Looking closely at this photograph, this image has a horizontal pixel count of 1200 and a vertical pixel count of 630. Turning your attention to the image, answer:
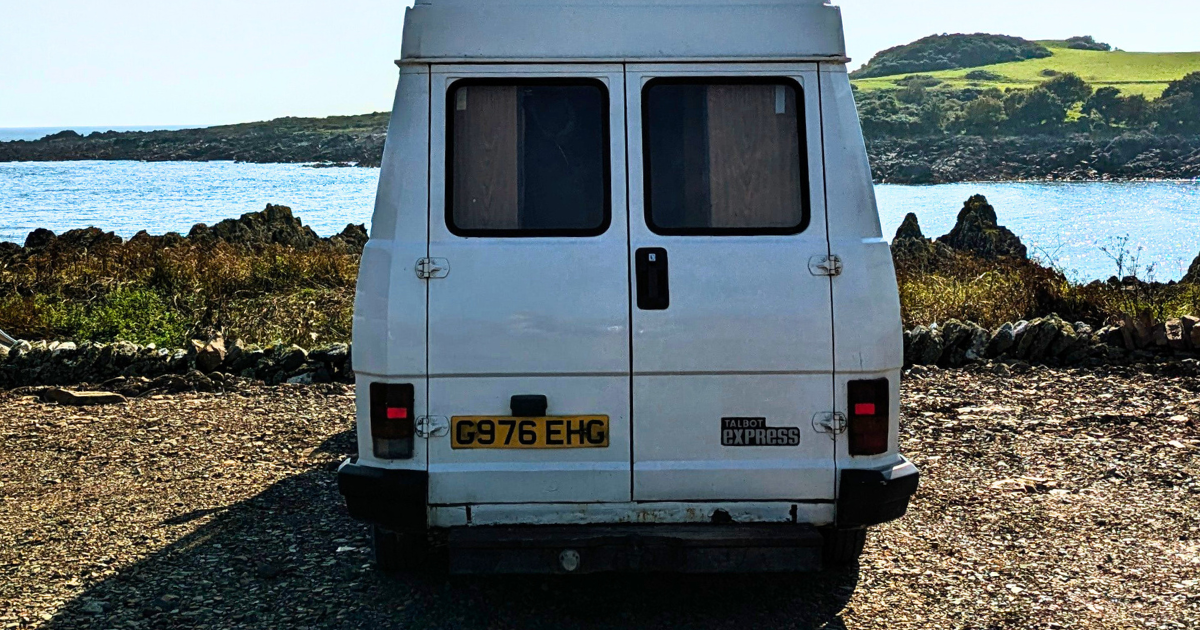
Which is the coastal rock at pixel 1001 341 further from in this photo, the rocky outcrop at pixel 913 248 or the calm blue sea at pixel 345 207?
the rocky outcrop at pixel 913 248

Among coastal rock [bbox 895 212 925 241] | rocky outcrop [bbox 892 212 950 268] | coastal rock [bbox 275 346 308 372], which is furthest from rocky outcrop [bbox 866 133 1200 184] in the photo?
coastal rock [bbox 275 346 308 372]

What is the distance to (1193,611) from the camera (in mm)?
4852

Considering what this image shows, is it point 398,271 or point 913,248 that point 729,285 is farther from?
point 913,248

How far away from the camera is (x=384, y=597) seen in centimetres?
502

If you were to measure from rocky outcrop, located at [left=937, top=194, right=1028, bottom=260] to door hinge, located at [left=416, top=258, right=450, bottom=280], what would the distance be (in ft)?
53.8

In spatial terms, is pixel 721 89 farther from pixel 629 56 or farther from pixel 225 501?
pixel 225 501

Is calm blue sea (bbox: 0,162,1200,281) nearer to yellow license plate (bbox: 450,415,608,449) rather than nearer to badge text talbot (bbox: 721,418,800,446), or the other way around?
badge text talbot (bbox: 721,418,800,446)

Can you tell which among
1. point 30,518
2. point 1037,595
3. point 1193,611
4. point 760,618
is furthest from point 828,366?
point 30,518

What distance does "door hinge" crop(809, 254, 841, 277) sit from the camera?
4.39 metres

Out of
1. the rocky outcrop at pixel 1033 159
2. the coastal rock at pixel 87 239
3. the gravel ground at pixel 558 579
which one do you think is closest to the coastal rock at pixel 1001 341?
the gravel ground at pixel 558 579

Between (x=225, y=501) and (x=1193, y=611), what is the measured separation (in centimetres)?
472

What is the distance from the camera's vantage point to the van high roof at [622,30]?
4.46m

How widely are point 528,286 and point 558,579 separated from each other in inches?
59.8

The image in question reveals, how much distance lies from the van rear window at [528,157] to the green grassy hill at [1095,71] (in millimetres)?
101782
